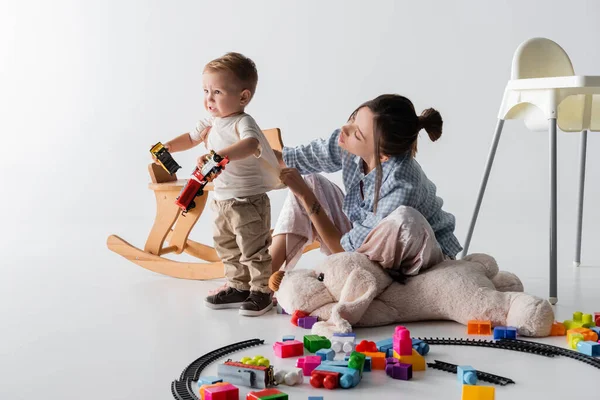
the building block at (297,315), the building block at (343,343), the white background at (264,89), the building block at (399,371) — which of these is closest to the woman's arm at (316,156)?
the building block at (297,315)

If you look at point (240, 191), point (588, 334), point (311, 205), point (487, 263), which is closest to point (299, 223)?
point (311, 205)

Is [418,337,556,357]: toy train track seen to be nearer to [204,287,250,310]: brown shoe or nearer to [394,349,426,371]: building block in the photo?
[394,349,426,371]: building block

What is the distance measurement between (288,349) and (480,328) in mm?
469

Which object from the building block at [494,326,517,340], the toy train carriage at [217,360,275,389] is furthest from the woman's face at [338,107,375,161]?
the toy train carriage at [217,360,275,389]

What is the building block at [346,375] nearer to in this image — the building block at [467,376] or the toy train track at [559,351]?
the building block at [467,376]

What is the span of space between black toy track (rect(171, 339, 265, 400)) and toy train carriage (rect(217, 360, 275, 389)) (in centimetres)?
7

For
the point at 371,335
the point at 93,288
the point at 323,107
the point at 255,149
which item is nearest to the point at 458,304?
the point at 371,335

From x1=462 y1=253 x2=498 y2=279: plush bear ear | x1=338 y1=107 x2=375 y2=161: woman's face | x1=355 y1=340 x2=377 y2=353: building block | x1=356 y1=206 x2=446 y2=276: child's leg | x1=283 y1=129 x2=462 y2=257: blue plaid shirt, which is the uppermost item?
x1=338 y1=107 x2=375 y2=161: woman's face

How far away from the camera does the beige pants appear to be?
2.01 m

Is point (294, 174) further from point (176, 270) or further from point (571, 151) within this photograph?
point (571, 151)

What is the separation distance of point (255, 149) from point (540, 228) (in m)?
1.93

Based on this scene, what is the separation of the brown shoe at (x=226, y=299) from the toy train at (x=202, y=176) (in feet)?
0.96

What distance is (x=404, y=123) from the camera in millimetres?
1962

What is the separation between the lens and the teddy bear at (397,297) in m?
1.71
